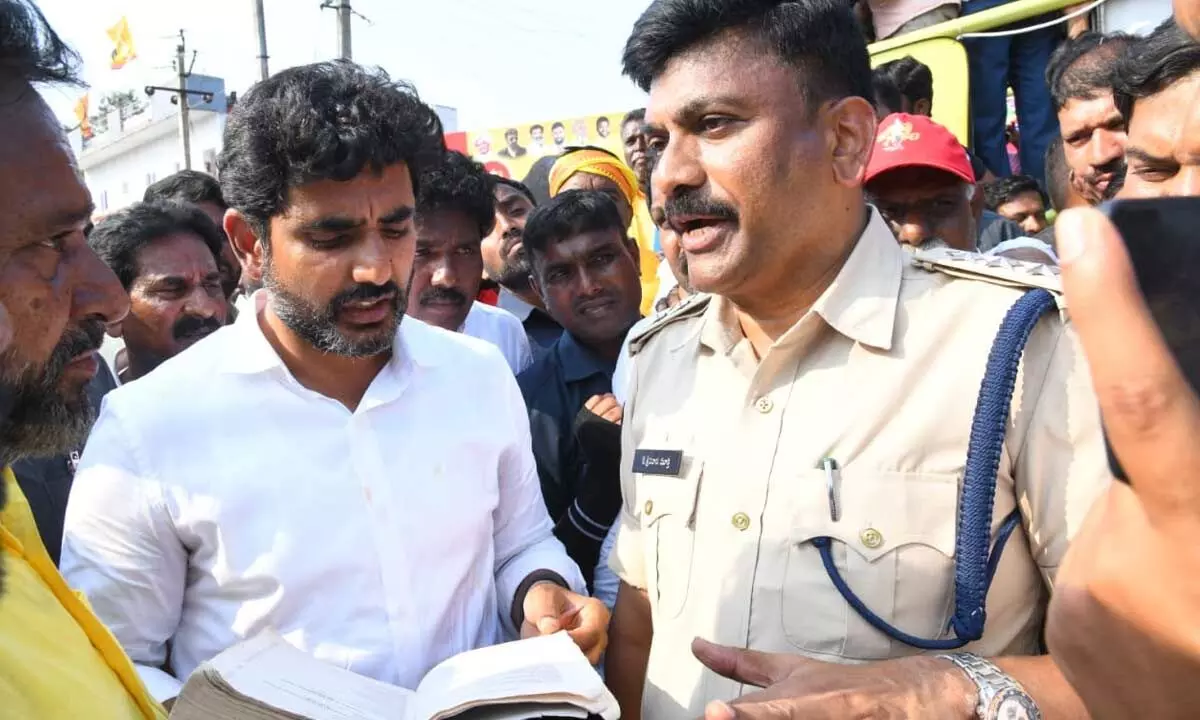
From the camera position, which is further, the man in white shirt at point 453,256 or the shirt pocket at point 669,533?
the man in white shirt at point 453,256

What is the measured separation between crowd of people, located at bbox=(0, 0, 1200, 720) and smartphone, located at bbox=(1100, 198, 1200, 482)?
4.6 inches

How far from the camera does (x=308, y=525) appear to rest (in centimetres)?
189

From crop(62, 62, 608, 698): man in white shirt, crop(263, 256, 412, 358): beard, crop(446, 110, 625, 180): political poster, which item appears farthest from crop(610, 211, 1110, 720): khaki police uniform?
crop(446, 110, 625, 180): political poster

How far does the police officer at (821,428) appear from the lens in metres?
1.37

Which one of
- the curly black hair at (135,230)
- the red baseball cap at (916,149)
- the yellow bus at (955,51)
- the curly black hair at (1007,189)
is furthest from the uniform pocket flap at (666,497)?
the curly black hair at (1007,189)

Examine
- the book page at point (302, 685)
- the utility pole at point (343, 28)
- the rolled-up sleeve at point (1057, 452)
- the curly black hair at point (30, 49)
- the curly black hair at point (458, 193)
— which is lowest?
the book page at point (302, 685)

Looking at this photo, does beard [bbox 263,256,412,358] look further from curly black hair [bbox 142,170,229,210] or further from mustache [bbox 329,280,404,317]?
curly black hair [bbox 142,170,229,210]

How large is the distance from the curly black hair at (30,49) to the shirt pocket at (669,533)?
4.01ft

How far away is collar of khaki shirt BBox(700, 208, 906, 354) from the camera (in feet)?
5.14

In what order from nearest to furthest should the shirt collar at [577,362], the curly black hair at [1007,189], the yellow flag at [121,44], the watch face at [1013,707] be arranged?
the watch face at [1013,707], the shirt collar at [577,362], the curly black hair at [1007,189], the yellow flag at [121,44]

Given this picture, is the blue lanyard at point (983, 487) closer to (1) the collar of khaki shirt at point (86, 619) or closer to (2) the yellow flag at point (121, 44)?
(1) the collar of khaki shirt at point (86, 619)

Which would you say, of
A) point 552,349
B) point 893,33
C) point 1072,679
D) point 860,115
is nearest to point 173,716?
point 1072,679

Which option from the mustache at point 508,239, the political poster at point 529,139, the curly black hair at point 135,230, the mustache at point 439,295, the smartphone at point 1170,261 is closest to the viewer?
the smartphone at point 1170,261

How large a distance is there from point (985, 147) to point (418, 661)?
4.62 m
